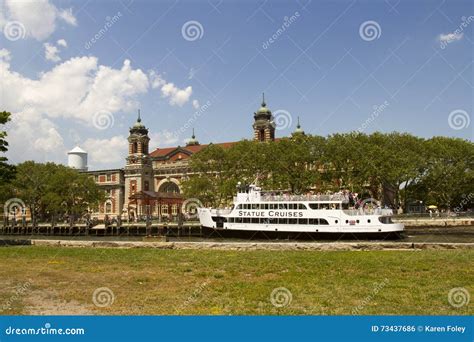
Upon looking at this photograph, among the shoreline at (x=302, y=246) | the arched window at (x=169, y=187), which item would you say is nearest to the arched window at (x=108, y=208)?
the arched window at (x=169, y=187)

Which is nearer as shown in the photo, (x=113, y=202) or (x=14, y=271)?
(x=14, y=271)

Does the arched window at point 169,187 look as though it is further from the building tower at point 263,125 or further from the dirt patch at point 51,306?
the dirt patch at point 51,306

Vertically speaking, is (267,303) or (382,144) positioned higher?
(382,144)

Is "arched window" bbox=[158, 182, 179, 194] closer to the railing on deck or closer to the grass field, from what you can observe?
the railing on deck

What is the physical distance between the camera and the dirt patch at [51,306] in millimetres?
10945

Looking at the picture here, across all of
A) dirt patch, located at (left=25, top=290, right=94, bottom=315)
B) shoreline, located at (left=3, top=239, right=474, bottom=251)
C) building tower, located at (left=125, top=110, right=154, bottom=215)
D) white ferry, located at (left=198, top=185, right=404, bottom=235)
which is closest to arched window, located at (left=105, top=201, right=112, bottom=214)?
building tower, located at (left=125, top=110, right=154, bottom=215)

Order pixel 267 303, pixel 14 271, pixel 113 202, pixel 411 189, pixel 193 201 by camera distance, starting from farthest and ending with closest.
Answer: pixel 113 202
pixel 193 201
pixel 411 189
pixel 14 271
pixel 267 303

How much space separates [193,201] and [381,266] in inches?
2511

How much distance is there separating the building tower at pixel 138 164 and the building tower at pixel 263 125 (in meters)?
29.2

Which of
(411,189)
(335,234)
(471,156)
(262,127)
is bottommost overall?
(335,234)

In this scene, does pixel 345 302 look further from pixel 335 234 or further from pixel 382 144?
pixel 382 144

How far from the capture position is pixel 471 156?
70.8 meters

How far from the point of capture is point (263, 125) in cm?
10256

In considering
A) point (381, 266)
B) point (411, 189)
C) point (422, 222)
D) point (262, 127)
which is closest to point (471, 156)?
point (411, 189)
